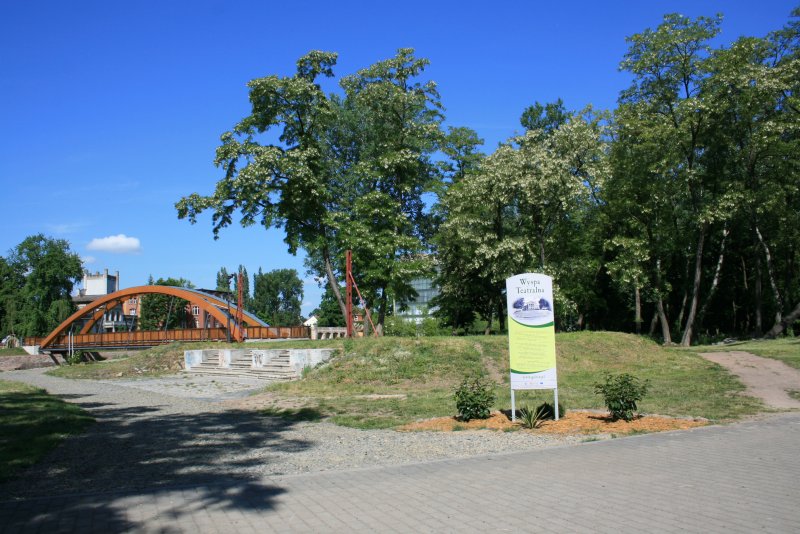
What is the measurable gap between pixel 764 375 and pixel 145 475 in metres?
16.9

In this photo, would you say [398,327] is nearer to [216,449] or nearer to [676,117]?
[676,117]

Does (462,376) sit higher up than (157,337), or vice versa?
(157,337)

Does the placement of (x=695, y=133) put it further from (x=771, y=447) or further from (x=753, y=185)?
(x=771, y=447)

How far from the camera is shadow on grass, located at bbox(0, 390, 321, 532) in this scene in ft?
17.9

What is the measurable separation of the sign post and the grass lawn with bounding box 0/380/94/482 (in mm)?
7748

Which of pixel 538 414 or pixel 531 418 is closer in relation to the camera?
pixel 531 418

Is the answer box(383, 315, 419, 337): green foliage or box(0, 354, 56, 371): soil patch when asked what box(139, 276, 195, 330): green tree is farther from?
box(383, 315, 419, 337): green foliage

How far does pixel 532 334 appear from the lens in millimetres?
11016

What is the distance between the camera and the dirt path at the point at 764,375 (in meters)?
13.3

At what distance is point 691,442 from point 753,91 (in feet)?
85.0

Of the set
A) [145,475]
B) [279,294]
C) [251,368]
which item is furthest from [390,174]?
[279,294]

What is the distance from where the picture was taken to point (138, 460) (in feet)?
27.2

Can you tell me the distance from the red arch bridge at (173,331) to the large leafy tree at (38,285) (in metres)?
20.5

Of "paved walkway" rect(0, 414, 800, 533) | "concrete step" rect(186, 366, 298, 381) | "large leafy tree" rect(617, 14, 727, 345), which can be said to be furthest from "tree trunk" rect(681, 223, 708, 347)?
→ "paved walkway" rect(0, 414, 800, 533)
